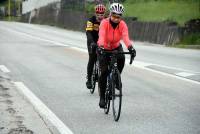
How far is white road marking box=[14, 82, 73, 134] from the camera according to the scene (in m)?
8.55

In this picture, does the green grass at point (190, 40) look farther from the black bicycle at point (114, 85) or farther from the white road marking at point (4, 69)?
the black bicycle at point (114, 85)

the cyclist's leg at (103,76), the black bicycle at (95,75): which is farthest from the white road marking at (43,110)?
the black bicycle at (95,75)

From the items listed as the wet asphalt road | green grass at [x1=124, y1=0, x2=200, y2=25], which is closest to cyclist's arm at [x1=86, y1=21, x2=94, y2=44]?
the wet asphalt road

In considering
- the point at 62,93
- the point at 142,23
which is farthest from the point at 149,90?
the point at 142,23

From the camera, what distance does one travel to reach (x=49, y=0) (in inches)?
3004

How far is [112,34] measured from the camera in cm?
962

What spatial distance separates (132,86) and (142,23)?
2474cm

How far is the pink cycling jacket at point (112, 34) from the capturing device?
9.44 meters

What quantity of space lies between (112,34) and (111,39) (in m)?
0.10

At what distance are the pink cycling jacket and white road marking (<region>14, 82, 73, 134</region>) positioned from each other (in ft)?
4.85

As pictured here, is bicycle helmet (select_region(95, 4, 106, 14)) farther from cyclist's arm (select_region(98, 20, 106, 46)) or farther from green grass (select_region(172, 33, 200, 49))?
green grass (select_region(172, 33, 200, 49))

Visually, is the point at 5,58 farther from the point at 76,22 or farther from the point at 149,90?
the point at 76,22

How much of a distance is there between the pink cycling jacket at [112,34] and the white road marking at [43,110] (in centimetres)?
148

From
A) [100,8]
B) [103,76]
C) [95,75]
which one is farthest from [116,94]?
[95,75]
